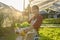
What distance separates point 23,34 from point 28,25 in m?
0.09

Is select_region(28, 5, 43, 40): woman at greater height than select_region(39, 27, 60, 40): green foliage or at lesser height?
greater

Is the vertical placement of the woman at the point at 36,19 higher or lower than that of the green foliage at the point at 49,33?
higher

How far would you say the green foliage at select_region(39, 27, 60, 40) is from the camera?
6.04 ft

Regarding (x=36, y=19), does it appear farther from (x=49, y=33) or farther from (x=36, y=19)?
(x=49, y=33)

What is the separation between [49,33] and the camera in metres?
1.85

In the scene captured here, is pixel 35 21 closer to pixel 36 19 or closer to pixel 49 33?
pixel 36 19

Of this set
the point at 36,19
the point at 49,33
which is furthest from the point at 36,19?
the point at 49,33

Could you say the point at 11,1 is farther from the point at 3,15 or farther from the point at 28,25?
the point at 28,25

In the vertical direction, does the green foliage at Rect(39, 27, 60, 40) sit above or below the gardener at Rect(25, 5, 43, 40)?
below

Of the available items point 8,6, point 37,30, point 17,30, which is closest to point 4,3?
point 8,6

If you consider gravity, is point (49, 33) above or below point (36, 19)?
below

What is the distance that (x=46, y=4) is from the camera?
73.7 inches

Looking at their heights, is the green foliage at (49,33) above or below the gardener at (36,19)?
below

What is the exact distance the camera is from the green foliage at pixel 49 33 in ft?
6.04
